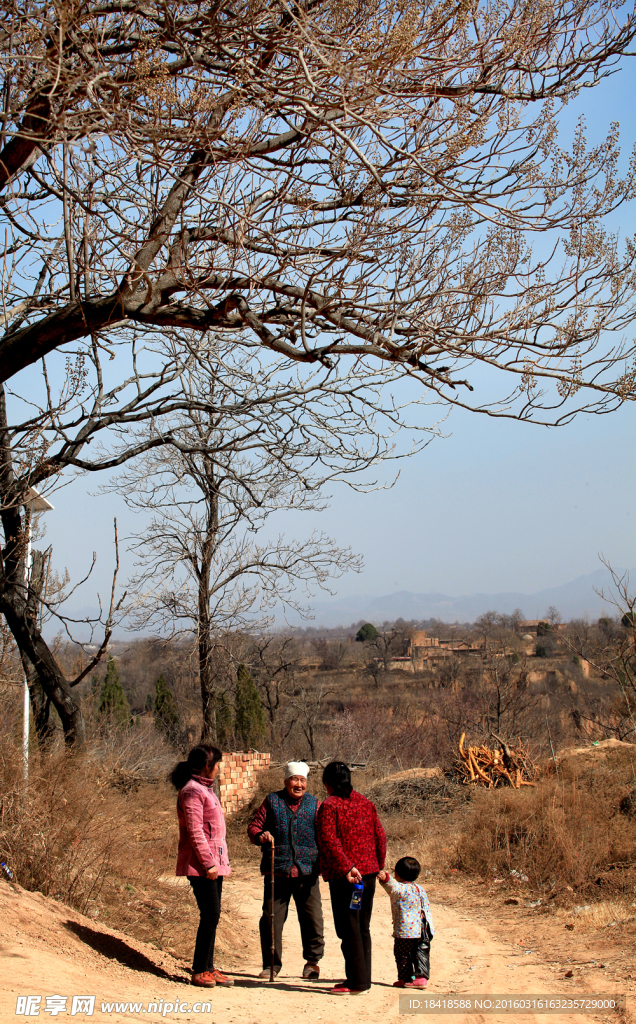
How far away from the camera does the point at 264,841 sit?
5113 mm

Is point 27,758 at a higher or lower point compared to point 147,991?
higher

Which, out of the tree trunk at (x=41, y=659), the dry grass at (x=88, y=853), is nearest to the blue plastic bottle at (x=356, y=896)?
the dry grass at (x=88, y=853)

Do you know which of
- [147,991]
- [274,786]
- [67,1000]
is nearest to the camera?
[67,1000]

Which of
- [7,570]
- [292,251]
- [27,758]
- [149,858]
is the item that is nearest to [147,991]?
[27,758]

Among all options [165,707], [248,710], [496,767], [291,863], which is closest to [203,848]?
[291,863]

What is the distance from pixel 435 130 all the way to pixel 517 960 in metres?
6.49

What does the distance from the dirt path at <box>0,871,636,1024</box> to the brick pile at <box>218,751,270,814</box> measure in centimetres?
776

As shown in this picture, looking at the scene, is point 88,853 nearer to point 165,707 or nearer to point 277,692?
point 277,692

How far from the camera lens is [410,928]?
526cm

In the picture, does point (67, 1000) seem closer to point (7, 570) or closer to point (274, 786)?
point (7, 570)

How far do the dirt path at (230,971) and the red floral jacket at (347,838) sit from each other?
2.40ft

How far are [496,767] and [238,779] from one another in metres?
4.95

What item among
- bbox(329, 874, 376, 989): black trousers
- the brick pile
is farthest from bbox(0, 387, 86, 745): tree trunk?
the brick pile

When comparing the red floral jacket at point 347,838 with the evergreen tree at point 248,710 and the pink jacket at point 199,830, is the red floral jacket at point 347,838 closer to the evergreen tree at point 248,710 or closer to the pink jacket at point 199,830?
the pink jacket at point 199,830
